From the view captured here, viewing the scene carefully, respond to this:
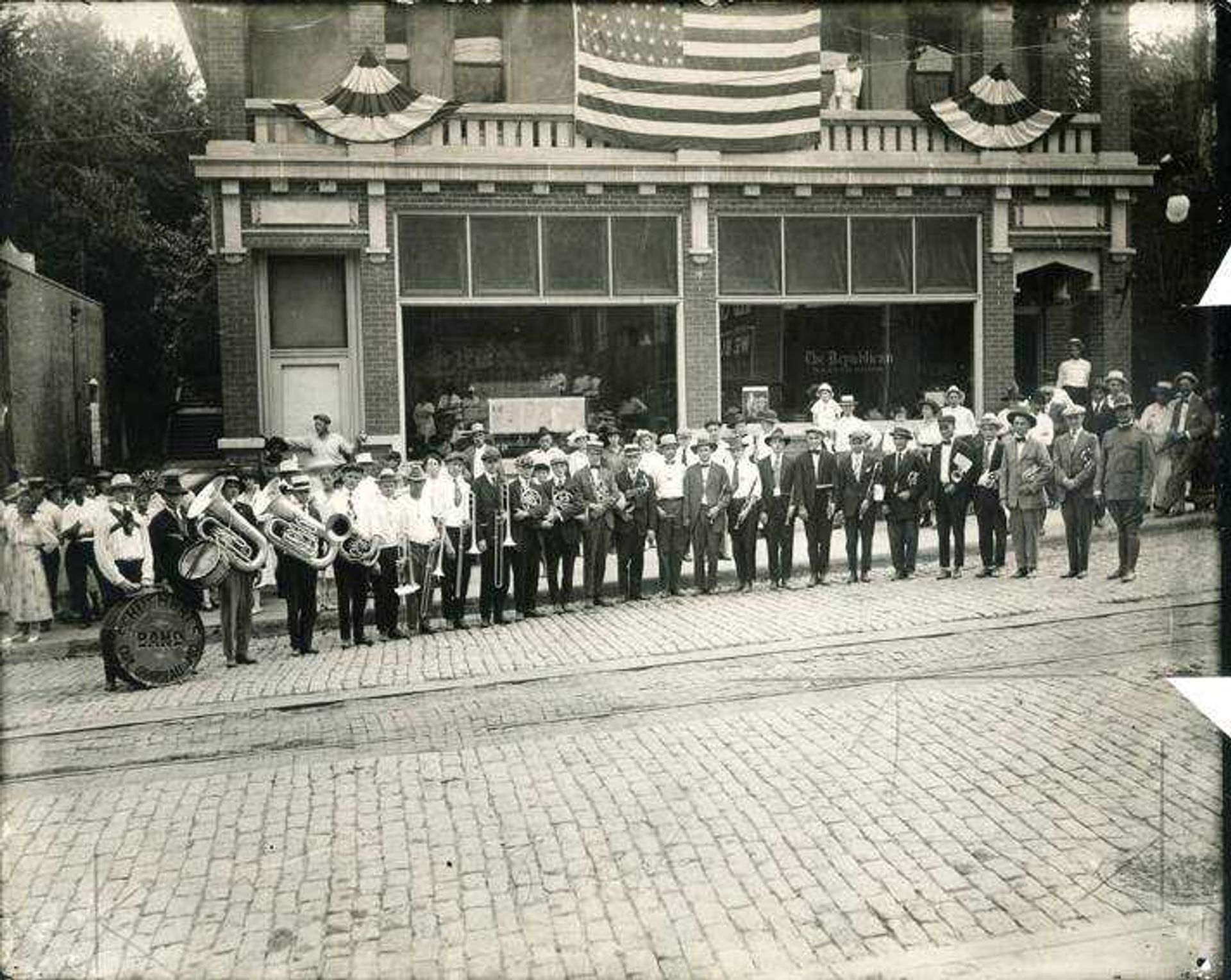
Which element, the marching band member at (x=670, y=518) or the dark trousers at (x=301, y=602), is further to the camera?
the marching band member at (x=670, y=518)

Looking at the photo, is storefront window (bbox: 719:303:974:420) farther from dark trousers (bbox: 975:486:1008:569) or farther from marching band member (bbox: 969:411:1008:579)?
dark trousers (bbox: 975:486:1008:569)

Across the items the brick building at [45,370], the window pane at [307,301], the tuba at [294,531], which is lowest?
the tuba at [294,531]

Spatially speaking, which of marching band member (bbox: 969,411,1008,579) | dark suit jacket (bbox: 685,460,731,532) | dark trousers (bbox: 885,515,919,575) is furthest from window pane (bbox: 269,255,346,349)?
marching band member (bbox: 969,411,1008,579)

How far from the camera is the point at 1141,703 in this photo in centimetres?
619

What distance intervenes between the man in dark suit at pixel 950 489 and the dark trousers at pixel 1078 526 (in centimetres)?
148

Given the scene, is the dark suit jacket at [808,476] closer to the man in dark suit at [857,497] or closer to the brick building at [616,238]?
the man in dark suit at [857,497]

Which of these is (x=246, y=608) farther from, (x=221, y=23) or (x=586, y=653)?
(x=221, y=23)

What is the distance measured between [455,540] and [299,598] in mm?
1720

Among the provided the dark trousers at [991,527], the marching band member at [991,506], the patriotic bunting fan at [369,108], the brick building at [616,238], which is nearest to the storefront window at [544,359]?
the brick building at [616,238]

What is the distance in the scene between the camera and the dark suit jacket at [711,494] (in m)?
11.5

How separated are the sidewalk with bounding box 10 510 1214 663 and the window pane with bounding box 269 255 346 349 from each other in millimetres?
2938

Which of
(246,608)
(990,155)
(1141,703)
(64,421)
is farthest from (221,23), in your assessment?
(1141,703)

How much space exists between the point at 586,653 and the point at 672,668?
3.92 ft

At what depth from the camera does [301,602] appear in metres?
9.74
